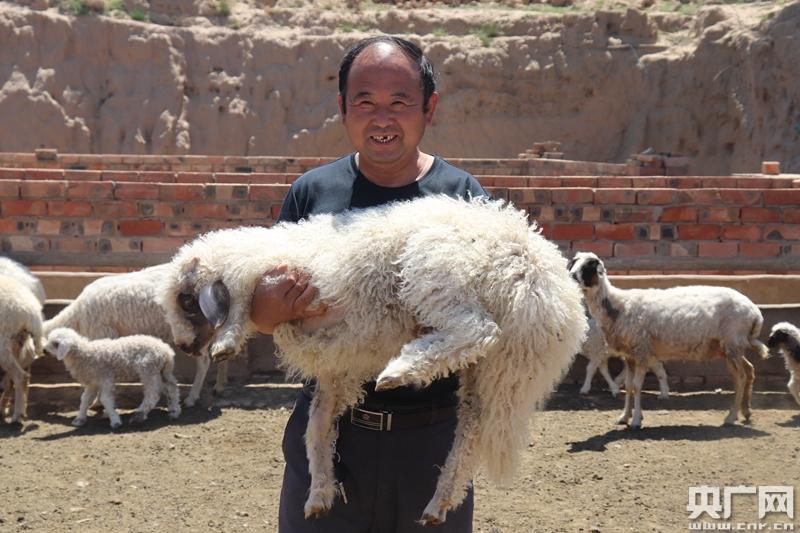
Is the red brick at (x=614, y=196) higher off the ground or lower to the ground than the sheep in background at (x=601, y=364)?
higher

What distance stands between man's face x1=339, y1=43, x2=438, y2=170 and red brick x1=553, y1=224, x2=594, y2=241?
18.2ft

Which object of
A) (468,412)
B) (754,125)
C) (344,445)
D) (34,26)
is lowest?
(344,445)

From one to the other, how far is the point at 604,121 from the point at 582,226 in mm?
17287

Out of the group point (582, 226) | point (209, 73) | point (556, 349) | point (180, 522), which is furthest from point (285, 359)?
point (209, 73)

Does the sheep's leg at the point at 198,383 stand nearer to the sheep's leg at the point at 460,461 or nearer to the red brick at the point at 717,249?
the red brick at the point at 717,249

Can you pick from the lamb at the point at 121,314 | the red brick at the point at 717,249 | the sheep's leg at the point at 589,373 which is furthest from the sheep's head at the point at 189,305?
the red brick at the point at 717,249

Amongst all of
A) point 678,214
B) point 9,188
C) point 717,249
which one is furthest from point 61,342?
point 717,249

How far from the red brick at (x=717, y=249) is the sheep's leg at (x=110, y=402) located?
525cm

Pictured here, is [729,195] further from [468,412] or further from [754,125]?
[754,125]

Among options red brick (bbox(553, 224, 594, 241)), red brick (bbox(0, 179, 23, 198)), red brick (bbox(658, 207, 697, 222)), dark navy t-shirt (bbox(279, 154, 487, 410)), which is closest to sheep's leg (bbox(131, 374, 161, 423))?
red brick (bbox(0, 179, 23, 198))

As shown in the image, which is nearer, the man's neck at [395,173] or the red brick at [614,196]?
the man's neck at [395,173]

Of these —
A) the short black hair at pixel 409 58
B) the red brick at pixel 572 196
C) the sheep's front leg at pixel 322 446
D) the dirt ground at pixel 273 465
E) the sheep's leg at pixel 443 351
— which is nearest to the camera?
the sheep's leg at pixel 443 351

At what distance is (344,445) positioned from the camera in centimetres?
255

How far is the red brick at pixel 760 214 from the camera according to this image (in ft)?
26.1
